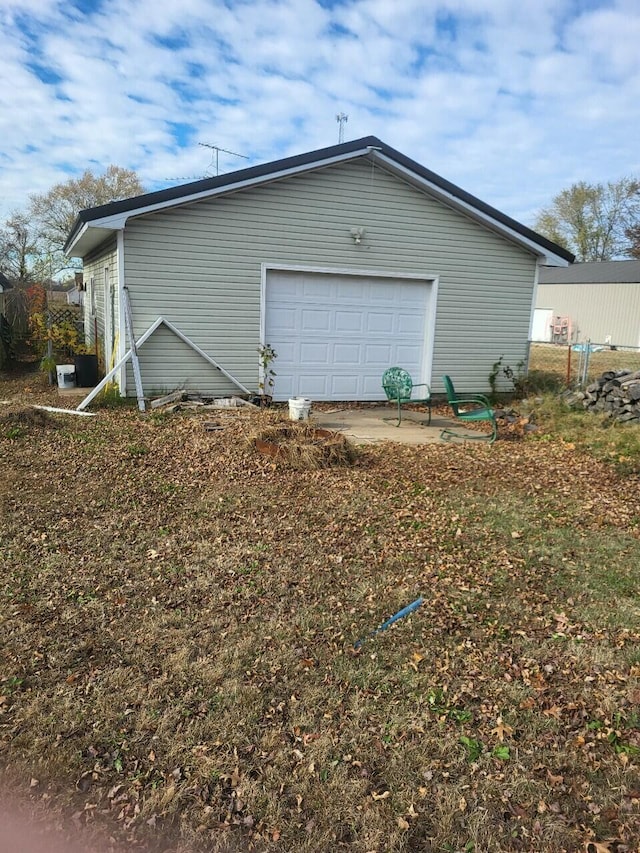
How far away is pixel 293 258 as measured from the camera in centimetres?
979

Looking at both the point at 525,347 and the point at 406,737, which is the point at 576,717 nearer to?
the point at 406,737

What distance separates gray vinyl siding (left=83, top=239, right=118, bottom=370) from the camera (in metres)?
9.83

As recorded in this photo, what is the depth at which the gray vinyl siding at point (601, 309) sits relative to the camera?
31922mm

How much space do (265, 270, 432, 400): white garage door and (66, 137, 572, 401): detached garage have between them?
0.08 ft

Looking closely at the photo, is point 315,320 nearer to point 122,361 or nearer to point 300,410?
point 300,410

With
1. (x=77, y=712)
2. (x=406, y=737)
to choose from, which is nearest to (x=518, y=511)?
(x=406, y=737)

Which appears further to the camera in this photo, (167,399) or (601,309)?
(601,309)

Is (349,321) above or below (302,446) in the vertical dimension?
above

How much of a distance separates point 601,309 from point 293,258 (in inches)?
1139

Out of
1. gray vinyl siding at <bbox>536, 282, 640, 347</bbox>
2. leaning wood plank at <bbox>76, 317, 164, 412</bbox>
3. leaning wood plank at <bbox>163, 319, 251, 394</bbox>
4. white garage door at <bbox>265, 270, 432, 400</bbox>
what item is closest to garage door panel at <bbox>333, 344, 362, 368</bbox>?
white garage door at <bbox>265, 270, 432, 400</bbox>

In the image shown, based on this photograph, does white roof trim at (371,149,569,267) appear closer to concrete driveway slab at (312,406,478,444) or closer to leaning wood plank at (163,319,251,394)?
concrete driveway slab at (312,406,478,444)

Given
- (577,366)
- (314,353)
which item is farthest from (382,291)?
(577,366)

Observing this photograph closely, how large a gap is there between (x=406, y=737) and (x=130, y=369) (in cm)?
764

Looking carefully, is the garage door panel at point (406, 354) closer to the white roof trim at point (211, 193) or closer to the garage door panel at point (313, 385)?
the garage door panel at point (313, 385)
